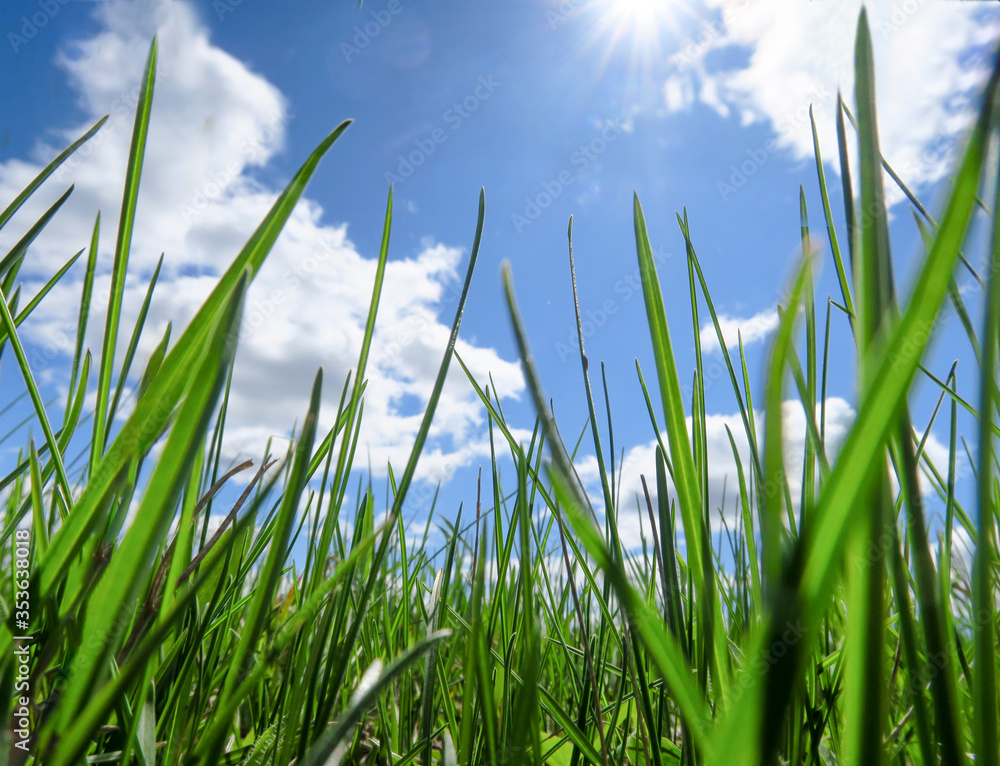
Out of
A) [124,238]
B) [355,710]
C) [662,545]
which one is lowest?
[355,710]

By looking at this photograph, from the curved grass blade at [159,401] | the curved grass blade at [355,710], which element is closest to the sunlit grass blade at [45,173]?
the curved grass blade at [159,401]

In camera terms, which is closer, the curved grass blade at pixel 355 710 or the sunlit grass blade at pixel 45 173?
the curved grass blade at pixel 355 710

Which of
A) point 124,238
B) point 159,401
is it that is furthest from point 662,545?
point 124,238

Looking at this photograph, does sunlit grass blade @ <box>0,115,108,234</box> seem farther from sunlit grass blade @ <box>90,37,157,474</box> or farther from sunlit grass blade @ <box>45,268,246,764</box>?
sunlit grass blade @ <box>45,268,246,764</box>

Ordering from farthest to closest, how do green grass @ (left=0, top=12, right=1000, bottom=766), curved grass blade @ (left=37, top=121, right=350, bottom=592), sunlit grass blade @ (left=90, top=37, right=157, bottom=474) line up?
sunlit grass blade @ (left=90, top=37, right=157, bottom=474) < curved grass blade @ (left=37, top=121, right=350, bottom=592) < green grass @ (left=0, top=12, right=1000, bottom=766)

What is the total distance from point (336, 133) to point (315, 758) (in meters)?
0.42

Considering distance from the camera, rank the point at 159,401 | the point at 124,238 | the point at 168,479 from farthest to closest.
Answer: the point at 124,238, the point at 159,401, the point at 168,479

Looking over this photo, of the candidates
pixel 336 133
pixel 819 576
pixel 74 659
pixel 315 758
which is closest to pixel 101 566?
pixel 74 659

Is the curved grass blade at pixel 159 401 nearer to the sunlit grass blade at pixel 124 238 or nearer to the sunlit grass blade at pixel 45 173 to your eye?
the sunlit grass blade at pixel 124 238

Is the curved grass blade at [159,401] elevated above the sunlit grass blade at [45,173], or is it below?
below

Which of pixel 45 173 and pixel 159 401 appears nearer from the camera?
pixel 159 401

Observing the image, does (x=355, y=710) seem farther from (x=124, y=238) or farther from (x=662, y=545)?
(x=124, y=238)

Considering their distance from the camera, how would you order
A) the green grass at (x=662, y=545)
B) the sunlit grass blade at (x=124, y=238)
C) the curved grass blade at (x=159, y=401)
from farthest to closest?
the sunlit grass blade at (x=124, y=238) → the curved grass blade at (x=159, y=401) → the green grass at (x=662, y=545)

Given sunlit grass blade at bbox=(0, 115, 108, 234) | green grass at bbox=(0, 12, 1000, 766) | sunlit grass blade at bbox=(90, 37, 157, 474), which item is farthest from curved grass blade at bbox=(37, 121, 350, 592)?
sunlit grass blade at bbox=(0, 115, 108, 234)
